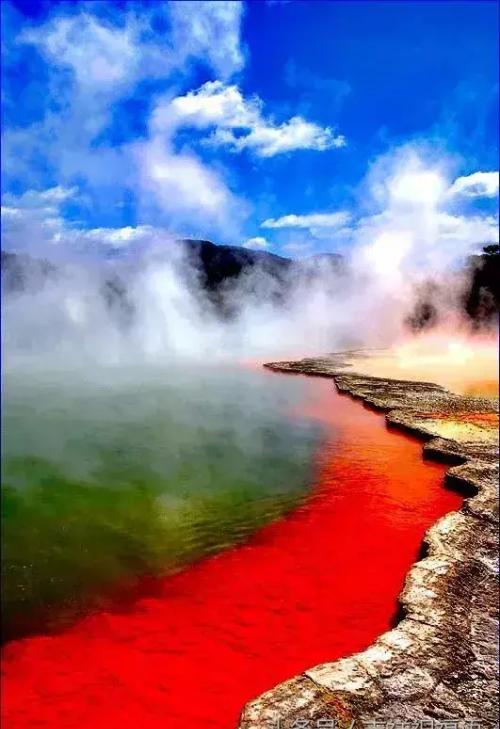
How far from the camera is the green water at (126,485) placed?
4.74m

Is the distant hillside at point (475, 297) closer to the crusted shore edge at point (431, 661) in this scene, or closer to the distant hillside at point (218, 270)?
the distant hillside at point (218, 270)

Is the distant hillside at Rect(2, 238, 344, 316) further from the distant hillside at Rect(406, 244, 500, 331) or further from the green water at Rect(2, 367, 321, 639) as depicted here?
the green water at Rect(2, 367, 321, 639)

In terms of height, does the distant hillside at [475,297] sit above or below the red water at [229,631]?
above

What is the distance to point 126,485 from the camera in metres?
7.02

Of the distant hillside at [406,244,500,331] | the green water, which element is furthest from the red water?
the distant hillside at [406,244,500,331]

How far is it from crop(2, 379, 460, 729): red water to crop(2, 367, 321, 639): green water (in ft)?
1.17

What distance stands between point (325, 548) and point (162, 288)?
3503 cm

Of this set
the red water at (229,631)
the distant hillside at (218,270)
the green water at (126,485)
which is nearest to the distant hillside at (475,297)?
the distant hillside at (218,270)

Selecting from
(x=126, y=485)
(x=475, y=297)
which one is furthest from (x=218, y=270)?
(x=126, y=485)

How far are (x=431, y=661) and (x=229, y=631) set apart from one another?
152 centimetres

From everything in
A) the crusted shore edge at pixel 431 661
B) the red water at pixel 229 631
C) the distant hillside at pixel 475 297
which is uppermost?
the distant hillside at pixel 475 297

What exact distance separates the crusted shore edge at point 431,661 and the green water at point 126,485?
2084mm

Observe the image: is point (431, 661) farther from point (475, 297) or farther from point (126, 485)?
point (475, 297)

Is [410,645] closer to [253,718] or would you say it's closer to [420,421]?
[253,718]
